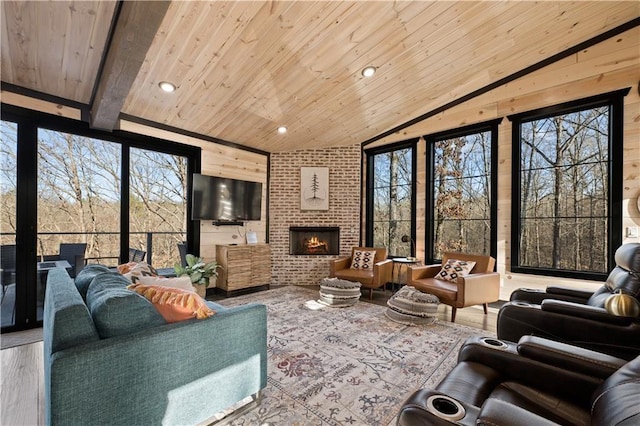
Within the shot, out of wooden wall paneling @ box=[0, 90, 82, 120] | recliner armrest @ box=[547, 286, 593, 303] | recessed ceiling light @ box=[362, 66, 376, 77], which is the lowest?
recliner armrest @ box=[547, 286, 593, 303]

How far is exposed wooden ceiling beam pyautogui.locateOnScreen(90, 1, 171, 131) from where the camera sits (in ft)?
5.89

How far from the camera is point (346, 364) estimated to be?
2.33m

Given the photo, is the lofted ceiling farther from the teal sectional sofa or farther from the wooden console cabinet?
the wooden console cabinet

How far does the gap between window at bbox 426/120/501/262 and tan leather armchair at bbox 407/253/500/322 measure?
552 millimetres

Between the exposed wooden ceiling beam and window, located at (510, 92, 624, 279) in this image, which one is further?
window, located at (510, 92, 624, 279)

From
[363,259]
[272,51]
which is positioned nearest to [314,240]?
[363,259]

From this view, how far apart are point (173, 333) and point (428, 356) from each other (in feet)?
6.95

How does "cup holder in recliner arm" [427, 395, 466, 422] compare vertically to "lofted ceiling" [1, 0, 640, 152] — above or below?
below

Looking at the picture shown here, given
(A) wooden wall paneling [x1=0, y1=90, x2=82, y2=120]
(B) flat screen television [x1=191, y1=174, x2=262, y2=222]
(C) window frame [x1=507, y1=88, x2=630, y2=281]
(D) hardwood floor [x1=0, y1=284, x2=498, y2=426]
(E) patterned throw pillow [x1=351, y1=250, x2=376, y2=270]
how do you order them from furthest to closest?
(E) patterned throw pillow [x1=351, y1=250, x2=376, y2=270], (B) flat screen television [x1=191, y1=174, x2=262, y2=222], (C) window frame [x1=507, y1=88, x2=630, y2=281], (A) wooden wall paneling [x1=0, y1=90, x2=82, y2=120], (D) hardwood floor [x1=0, y1=284, x2=498, y2=426]

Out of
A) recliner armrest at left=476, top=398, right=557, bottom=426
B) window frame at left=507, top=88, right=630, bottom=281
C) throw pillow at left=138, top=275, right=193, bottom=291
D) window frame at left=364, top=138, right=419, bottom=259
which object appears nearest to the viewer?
recliner armrest at left=476, top=398, right=557, bottom=426

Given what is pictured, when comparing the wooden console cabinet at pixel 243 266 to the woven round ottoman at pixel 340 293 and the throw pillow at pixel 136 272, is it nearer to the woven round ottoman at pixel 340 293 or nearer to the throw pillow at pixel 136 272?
the woven round ottoman at pixel 340 293

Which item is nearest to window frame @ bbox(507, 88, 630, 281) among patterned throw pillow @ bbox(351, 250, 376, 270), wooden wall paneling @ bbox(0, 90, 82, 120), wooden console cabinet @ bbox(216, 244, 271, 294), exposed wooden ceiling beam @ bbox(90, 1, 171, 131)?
patterned throw pillow @ bbox(351, 250, 376, 270)

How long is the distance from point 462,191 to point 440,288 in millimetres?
1840

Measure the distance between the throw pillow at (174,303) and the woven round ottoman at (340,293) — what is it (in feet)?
8.05
